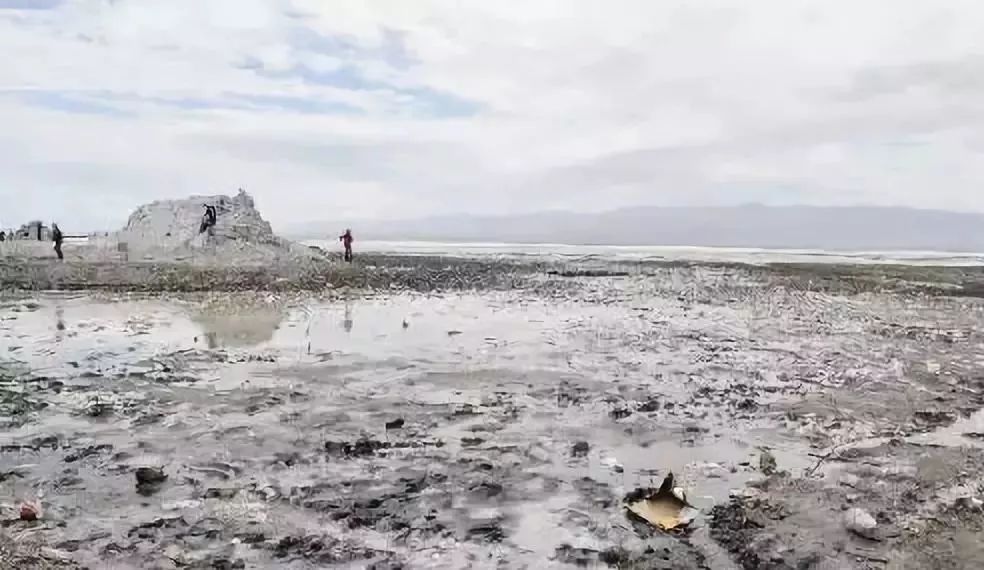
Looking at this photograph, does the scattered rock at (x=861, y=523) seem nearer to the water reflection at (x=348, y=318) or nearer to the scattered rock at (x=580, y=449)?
the scattered rock at (x=580, y=449)

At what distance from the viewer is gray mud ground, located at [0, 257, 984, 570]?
6.61 m

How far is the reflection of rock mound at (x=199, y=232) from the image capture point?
43.4m

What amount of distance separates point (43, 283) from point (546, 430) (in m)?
25.9

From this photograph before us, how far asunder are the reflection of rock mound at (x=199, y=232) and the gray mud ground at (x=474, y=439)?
21967 millimetres

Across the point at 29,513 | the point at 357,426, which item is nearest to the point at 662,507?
the point at 357,426

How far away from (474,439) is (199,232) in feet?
131

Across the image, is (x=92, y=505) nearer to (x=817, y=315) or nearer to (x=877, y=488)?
(x=877, y=488)

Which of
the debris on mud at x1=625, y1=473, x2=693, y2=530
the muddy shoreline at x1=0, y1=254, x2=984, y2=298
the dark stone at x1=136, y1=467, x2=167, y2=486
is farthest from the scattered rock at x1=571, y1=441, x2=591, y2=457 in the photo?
the muddy shoreline at x1=0, y1=254, x2=984, y2=298

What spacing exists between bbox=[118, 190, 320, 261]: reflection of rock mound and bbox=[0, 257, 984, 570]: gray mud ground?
865 inches

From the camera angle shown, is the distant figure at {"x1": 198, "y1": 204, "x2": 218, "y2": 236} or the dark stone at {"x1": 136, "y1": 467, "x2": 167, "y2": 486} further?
the distant figure at {"x1": 198, "y1": 204, "x2": 218, "y2": 236}

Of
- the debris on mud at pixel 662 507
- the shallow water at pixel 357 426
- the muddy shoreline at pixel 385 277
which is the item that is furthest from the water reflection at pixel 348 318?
the debris on mud at pixel 662 507

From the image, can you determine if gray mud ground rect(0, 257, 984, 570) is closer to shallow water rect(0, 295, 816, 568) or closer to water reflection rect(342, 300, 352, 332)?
shallow water rect(0, 295, 816, 568)

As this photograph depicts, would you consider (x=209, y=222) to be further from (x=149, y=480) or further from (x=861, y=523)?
(x=861, y=523)

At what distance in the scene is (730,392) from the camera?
13.0m
